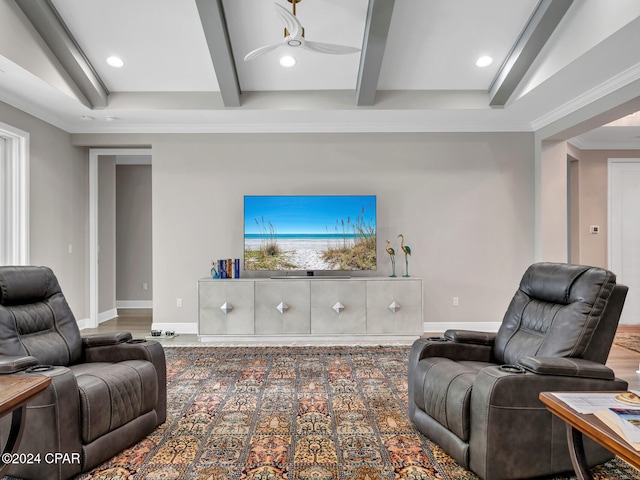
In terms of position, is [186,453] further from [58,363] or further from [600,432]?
[600,432]

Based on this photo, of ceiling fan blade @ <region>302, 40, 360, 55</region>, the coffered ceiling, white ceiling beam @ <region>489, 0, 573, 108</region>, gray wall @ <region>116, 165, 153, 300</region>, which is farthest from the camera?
gray wall @ <region>116, 165, 153, 300</region>

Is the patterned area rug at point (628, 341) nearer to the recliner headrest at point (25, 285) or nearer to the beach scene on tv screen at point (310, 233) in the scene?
the beach scene on tv screen at point (310, 233)

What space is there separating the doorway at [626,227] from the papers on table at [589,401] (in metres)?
5.11

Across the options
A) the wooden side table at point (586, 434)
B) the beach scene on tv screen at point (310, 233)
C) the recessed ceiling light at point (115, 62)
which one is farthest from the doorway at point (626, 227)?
the recessed ceiling light at point (115, 62)

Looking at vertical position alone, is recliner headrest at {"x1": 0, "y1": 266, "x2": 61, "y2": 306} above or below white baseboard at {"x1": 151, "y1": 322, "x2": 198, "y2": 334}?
above

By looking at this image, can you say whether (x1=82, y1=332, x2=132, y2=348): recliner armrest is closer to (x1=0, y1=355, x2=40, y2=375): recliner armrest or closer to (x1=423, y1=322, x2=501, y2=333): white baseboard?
(x1=0, y1=355, x2=40, y2=375): recliner armrest

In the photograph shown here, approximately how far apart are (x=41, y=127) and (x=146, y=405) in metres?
3.84

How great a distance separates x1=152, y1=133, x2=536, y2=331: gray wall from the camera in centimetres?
511

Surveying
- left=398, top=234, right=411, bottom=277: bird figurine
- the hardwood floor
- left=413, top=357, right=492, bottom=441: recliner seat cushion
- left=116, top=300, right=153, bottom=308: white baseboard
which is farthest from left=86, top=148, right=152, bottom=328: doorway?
left=413, top=357, right=492, bottom=441: recliner seat cushion

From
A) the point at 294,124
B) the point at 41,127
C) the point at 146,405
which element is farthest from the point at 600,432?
the point at 41,127

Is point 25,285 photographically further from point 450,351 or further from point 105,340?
point 450,351

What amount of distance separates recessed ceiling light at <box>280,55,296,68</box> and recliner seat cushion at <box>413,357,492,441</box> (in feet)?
10.1

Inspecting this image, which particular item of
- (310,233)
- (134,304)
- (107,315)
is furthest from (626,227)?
(134,304)

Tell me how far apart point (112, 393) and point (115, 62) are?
11.1ft
